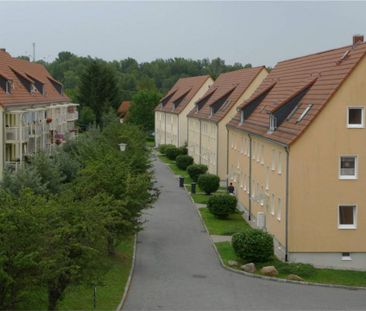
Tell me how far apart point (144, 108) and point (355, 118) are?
269 feet

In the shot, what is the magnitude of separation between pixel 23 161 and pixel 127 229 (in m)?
20.3

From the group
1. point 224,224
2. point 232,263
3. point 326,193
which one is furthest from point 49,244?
point 224,224

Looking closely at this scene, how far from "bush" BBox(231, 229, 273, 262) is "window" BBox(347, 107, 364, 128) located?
6407 mm

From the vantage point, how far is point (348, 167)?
99.5 ft

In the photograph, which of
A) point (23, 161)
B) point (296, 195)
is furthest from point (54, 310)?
point (23, 161)

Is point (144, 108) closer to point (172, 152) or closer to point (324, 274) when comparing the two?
point (172, 152)

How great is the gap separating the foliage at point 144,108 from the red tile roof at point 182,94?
12461 millimetres

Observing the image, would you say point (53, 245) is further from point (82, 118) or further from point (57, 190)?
point (82, 118)

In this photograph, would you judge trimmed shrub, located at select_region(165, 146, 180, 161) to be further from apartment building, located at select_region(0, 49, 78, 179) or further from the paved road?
the paved road

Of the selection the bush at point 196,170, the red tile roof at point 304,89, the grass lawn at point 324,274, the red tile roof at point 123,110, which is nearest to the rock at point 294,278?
A: the grass lawn at point 324,274

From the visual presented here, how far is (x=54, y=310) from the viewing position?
1991 cm

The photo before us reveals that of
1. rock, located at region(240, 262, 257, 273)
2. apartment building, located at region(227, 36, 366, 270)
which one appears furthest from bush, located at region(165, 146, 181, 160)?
rock, located at region(240, 262, 257, 273)

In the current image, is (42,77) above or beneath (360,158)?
above

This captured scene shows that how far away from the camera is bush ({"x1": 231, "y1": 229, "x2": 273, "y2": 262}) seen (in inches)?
1167
